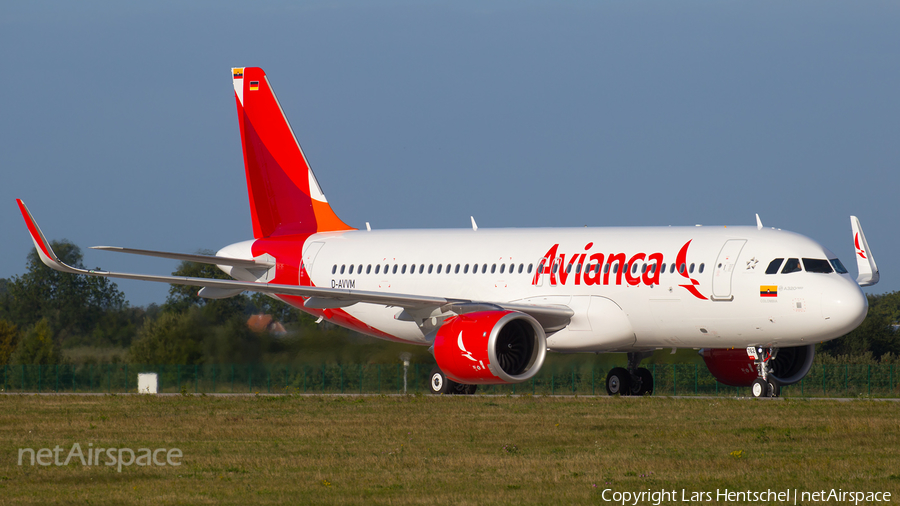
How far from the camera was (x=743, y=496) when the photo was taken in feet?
38.9

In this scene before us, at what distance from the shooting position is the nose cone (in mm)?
21672

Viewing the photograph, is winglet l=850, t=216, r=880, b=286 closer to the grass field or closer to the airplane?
the airplane

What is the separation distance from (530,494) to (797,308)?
11.5 m

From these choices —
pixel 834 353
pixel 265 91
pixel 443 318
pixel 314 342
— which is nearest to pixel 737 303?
pixel 443 318

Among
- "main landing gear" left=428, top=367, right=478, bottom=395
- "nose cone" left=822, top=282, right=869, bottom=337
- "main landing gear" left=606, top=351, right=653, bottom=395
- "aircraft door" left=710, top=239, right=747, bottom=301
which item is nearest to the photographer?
"nose cone" left=822, top=282, right=869, bottom=337

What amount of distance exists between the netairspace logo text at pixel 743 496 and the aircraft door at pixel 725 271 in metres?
10.7

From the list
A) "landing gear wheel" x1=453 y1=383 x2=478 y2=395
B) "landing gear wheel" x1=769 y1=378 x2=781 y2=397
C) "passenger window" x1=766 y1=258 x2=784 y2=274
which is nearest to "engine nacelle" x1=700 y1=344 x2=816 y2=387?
"landing gear wheel" x1=769 y1=378 x2=781 y2=397

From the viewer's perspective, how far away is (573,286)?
24.8 meters

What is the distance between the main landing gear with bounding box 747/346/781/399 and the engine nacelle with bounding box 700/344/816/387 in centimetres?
62

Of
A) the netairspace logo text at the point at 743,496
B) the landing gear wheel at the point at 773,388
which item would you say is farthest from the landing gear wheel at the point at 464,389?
the netairspace logo text at the point at 743,496

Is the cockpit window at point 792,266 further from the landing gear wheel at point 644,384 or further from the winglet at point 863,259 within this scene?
the landing gear wheel at point 644,384

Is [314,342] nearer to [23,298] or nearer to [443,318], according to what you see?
[443,318]

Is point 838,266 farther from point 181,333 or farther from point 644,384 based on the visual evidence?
point 181,333

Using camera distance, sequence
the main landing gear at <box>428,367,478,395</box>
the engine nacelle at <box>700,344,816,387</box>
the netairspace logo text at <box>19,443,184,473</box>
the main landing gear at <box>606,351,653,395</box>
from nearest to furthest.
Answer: the netairspace logo text at <box>19,443,184,473</box> < the engine nacelle at <box>700,344,816,387</box> < the main landing gear at <box>606,351,653,395</box> < the main landing gear at <box>428,367,478,395</box>
